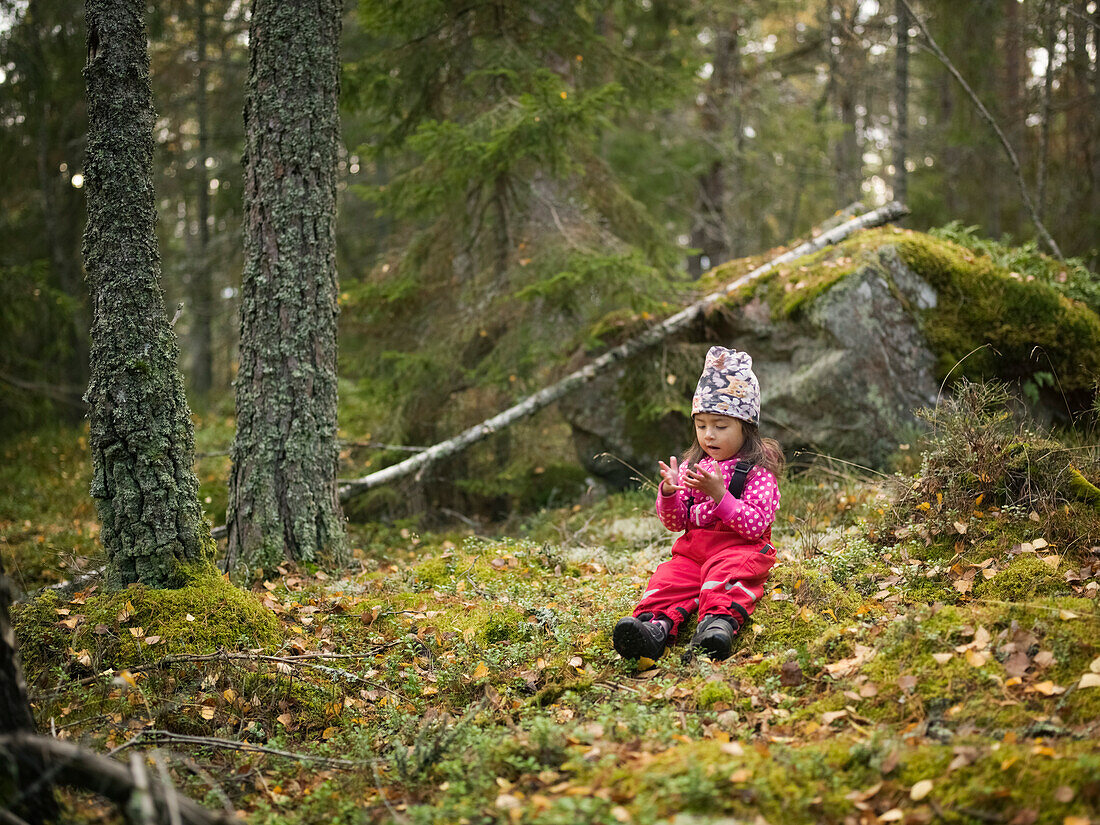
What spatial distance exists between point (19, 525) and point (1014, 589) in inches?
372

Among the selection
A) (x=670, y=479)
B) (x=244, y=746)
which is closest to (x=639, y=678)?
(x=670, y=479)

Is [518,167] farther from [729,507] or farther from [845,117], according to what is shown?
[845,117]

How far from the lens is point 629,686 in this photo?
3498 mm

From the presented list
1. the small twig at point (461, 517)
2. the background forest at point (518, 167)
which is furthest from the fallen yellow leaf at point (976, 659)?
the small twig at point (461, 517)

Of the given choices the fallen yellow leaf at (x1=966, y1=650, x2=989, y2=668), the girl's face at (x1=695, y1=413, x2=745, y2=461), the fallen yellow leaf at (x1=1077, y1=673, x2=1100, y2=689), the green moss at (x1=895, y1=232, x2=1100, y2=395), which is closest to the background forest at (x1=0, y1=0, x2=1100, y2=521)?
the green moss at (x1=895, y1=232, x2=1100, y2=395)

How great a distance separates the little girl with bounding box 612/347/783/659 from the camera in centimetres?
384

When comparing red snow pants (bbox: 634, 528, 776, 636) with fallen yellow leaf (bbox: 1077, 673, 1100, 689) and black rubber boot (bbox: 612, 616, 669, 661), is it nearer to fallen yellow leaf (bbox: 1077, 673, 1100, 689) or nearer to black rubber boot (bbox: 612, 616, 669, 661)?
black rubber boot (bbox: 612, 616, 669, 661)

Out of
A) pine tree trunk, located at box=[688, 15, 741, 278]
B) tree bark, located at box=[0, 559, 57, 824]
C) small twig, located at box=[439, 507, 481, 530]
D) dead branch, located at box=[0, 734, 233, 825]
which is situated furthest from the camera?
pine tree trunk, located at box=[688, 15, 741, 278]

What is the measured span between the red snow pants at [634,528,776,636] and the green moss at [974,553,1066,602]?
3.57 ft

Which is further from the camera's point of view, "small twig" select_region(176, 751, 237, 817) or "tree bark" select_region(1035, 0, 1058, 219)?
"tree bark" select_region(1035, 0, 1058, 219)

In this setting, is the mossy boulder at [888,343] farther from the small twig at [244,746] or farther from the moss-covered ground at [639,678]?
the small twig at [244,746]

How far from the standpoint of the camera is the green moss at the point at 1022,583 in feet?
11.7

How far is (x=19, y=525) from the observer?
8.05m

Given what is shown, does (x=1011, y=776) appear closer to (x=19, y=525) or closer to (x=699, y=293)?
(x=699, y=293)
